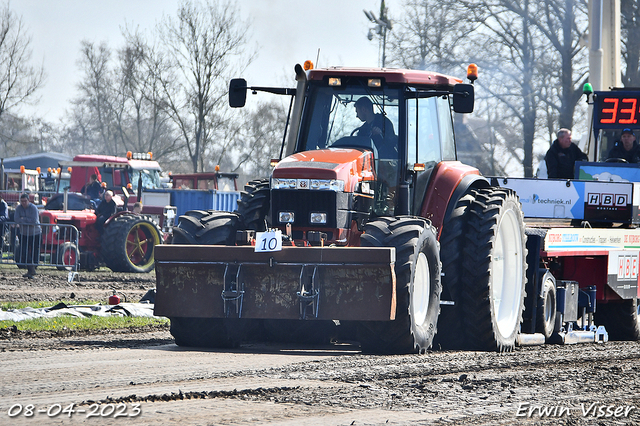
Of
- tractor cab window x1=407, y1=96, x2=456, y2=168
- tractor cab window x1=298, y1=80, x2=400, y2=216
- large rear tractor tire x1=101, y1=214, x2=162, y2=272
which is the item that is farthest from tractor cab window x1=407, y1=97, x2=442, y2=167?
large rear tractor tire x1=101, y1=214, x2=162, y2=272

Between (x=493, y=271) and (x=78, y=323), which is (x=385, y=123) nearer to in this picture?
(x=493, y=271)

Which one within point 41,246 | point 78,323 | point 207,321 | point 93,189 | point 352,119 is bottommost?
point 78,323

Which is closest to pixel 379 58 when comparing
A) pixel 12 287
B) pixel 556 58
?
pixel 556 58

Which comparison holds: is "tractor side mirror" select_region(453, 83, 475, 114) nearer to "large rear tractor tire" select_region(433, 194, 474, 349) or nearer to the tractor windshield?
the tractor windshield

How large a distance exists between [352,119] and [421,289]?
6.23 feet

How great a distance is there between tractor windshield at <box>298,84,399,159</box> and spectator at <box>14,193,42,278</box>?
11.6 m

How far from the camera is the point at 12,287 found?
1675 centimetres

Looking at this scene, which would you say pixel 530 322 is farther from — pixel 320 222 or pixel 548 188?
pixel 320 222

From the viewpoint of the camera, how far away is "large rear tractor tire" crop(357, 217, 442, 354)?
7746mm

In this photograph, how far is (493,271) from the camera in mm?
9328

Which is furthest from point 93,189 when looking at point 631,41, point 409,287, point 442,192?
point 631,41

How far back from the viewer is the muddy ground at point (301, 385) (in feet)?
17.4

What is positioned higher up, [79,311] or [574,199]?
[574,199]

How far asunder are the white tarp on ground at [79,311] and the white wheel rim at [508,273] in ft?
15.7
